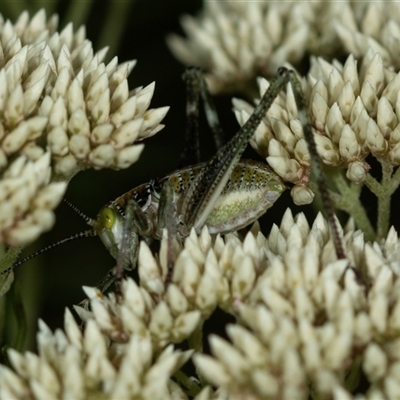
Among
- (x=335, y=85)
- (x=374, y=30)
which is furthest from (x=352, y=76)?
(x=374, y=30)

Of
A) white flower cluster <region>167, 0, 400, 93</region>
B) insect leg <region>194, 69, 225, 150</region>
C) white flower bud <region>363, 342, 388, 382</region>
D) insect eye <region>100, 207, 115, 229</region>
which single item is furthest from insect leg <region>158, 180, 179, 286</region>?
white flower cluster <region>167, 0, 400, 93</region>

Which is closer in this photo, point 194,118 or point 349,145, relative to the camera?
point 349,145

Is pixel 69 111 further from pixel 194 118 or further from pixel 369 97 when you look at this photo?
pixel 369 97

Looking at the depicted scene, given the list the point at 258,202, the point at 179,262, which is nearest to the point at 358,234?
the point at 258,202

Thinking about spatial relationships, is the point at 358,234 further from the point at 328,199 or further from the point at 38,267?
the point at 38,267

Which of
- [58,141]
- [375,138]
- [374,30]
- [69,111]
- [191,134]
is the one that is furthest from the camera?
[374,30]
